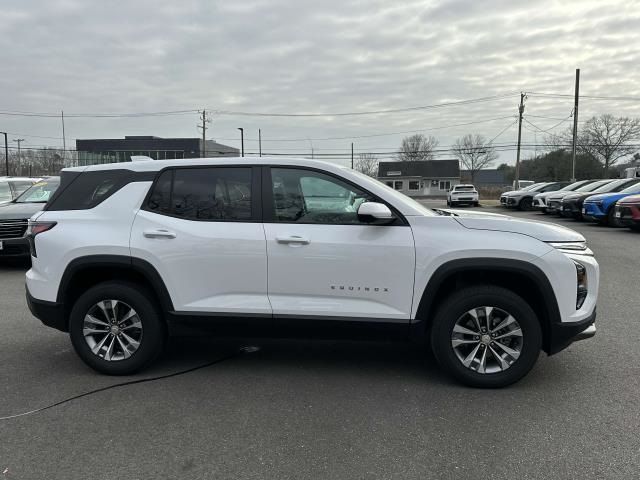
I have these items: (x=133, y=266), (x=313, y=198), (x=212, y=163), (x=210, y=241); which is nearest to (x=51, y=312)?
(x=133, y=266)

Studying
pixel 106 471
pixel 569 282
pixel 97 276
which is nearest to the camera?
pixel 106 471

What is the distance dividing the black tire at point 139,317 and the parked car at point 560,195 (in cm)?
1855

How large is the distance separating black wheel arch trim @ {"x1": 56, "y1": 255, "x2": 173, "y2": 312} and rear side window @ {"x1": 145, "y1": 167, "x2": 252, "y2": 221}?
46 cm

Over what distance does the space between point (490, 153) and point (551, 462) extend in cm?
8965

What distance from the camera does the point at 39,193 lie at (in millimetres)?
10688

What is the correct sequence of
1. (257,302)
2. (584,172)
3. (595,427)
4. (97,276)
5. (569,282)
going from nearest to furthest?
(595,427) < (569,282) < (257,302) < (97,276) < (584,172)

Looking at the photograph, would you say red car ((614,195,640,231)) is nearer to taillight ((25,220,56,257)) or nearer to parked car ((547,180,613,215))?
parked car ((547,180,613,215))

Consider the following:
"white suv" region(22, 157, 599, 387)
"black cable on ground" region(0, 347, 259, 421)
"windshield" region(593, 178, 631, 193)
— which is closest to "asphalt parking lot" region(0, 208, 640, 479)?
"black cable on ground" region(0, 347, 259, 421)

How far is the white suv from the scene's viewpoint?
3828 mm

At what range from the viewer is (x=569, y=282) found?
12.4ft

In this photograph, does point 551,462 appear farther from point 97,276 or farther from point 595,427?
point 97,276

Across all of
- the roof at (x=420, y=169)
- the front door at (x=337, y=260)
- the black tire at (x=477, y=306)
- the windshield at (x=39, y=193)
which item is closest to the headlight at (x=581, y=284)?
the black tire at (x=477, y=306)

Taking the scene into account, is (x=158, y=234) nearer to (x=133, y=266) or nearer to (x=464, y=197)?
(x=133, y=266)

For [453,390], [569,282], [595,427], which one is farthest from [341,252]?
[595,427]
